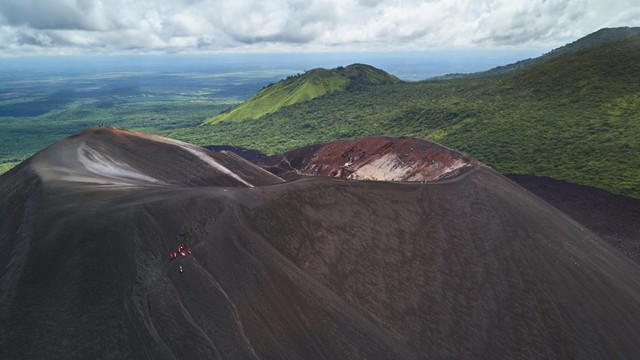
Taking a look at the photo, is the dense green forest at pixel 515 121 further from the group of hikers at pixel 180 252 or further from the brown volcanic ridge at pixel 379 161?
the group of hikers at pixel 180 252

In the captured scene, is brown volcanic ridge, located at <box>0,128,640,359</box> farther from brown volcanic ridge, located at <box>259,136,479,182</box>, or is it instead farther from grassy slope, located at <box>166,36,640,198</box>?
grassy slope, located at <box>166,36,640,198</box>

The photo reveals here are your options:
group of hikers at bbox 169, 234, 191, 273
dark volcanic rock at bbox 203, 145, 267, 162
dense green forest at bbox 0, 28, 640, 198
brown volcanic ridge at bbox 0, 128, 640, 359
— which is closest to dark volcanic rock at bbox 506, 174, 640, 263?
dense green forest at bbox 0, 28, 640, 198

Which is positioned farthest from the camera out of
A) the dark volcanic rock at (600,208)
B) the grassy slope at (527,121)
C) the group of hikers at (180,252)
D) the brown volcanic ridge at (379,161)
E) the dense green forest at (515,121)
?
the dense green forest at (515,121)

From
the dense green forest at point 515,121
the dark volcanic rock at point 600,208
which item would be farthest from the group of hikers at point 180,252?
the dense green forest at point 515,121

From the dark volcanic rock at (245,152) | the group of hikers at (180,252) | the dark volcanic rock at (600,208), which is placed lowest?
the dark volcanic rock at (245,152)

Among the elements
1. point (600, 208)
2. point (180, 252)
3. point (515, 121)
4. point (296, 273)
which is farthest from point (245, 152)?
point (296, 273)

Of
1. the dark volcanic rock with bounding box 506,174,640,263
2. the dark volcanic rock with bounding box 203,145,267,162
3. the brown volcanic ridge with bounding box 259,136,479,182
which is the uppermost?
the brown volcanic ridge with bounding box 259,136,479,182
